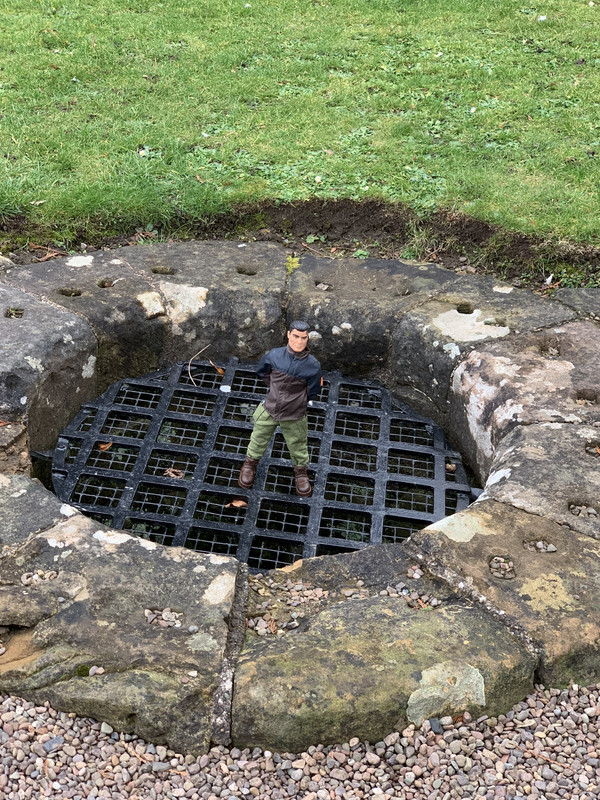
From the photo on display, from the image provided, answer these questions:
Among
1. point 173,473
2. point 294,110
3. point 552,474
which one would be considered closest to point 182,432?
point 173,473

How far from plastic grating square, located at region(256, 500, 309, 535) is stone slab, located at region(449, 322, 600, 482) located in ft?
3.69

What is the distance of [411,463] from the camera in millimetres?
5035

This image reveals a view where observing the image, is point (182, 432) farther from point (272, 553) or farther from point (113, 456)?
point (272, 553)

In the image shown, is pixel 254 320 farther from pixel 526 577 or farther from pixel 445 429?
pixel 526 577

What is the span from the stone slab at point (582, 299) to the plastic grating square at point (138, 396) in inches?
111

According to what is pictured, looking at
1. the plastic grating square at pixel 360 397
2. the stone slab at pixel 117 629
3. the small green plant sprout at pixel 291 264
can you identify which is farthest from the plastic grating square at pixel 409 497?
the small green plant sprout at pixel 291 264

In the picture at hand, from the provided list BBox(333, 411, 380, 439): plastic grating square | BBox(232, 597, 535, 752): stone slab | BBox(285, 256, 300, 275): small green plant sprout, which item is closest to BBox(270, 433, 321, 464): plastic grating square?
BBox(333, 411, 380, 439): plastic grating square

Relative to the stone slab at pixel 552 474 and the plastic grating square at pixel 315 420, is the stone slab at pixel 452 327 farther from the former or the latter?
the stone slab at pixel 552 474

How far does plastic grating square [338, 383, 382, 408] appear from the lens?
17.6 feet

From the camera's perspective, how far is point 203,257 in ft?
19.1

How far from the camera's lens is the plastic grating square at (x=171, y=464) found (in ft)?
15.7

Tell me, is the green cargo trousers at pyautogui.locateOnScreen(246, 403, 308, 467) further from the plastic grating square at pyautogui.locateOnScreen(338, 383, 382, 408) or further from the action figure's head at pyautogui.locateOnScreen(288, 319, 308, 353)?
the plastic grating square at pyautogui.locateOnScreen(338, 383, 382, 408)

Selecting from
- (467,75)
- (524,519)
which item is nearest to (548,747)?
(524,519)

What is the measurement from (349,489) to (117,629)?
76.1 inches
